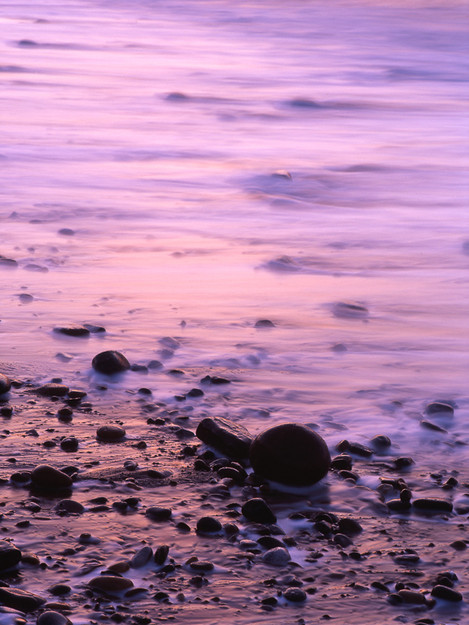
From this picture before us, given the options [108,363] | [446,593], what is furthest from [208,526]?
[108,363]

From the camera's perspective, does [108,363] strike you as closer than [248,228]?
Yes

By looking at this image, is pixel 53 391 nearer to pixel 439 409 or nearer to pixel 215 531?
pixel 215 531

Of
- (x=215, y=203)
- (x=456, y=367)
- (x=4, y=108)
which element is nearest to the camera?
(x=456, y=367)

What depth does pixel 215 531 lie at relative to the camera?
245cm

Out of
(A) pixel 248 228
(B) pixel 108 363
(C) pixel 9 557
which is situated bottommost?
(A) pixel 248 228

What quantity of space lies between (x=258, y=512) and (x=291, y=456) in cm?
28

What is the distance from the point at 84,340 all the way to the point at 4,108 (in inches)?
243

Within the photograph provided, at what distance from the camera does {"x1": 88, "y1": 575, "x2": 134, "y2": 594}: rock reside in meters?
2.15

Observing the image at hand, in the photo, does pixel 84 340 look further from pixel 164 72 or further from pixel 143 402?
pixel 164 72

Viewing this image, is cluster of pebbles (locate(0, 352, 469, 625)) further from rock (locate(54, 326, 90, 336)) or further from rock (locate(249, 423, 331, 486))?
rock (locate(54, 326, 90, 336))

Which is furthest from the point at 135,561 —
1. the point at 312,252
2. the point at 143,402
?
the point at 312,252

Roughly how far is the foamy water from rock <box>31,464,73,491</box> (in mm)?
733

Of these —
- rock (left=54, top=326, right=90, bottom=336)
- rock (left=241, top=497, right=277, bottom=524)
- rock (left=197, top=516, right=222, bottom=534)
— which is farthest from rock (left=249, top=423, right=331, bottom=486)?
rock (left=54, top=326, right=90, bottom=336)

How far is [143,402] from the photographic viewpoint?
11.1 feet
